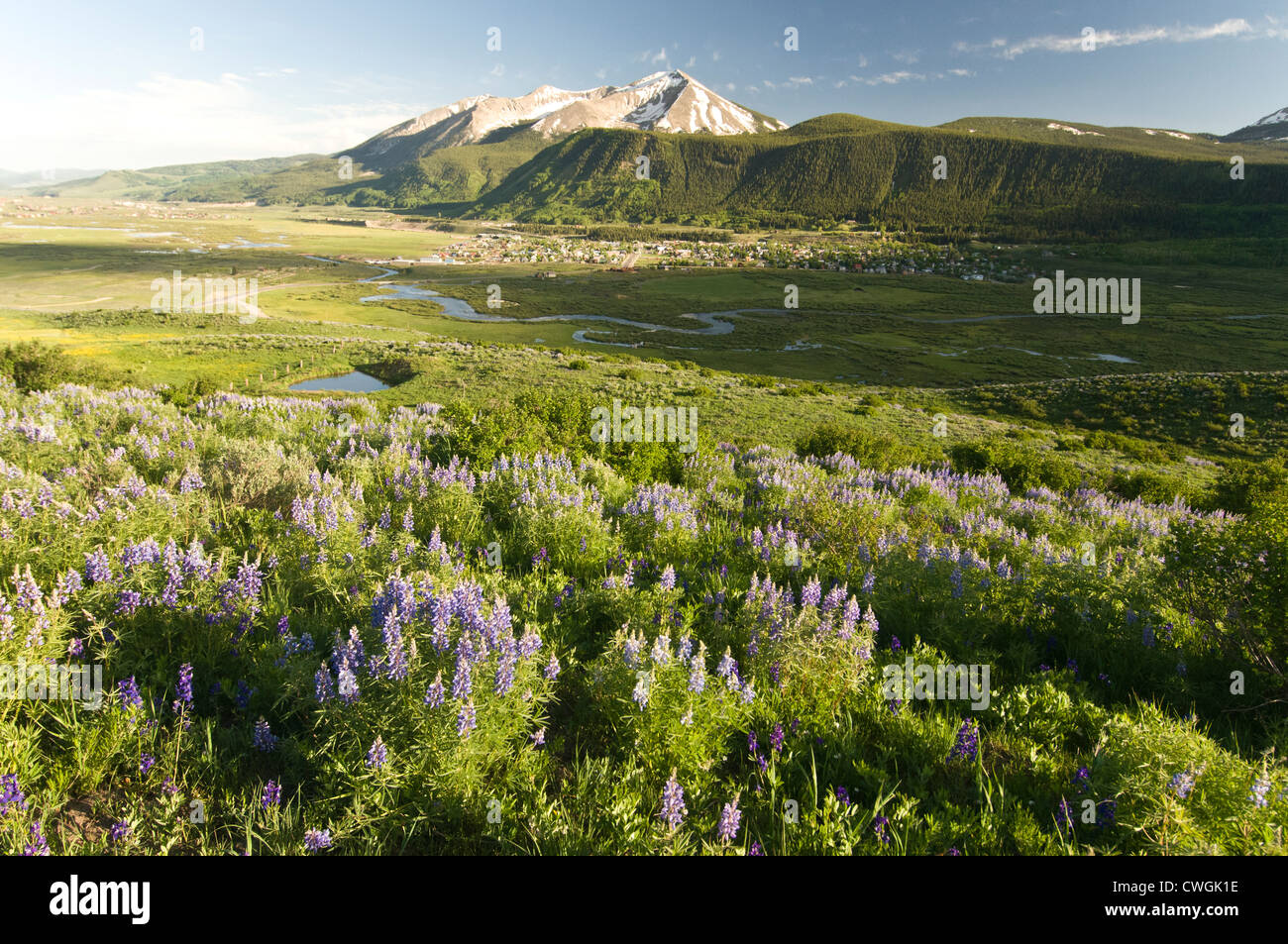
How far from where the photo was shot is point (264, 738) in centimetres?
399

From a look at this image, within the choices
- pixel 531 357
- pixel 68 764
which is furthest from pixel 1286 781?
pixel 531 357

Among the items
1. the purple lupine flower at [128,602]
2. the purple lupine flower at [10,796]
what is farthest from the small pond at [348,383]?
the purple lupine flower at [10,796]

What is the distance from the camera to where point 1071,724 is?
4820 mm

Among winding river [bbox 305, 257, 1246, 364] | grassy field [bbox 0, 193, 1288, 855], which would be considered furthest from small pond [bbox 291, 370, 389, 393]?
winding river [bbox 305, 257, 1246, 364]

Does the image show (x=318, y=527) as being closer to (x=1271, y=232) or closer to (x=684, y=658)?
(x=684, y=658)

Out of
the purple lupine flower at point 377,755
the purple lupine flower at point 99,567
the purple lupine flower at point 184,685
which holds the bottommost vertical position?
the purple lupine flower at point 377,755

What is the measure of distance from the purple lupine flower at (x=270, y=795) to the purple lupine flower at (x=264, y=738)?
1.50 feet

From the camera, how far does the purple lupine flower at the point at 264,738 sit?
3965 mm

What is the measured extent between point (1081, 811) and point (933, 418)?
41781 mm

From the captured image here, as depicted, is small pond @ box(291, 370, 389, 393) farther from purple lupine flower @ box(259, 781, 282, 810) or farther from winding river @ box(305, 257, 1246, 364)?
purple lupine flower @ box(259, 781, 282, 810)

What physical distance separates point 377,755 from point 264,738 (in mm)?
1130

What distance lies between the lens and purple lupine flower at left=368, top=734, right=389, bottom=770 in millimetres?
3465
